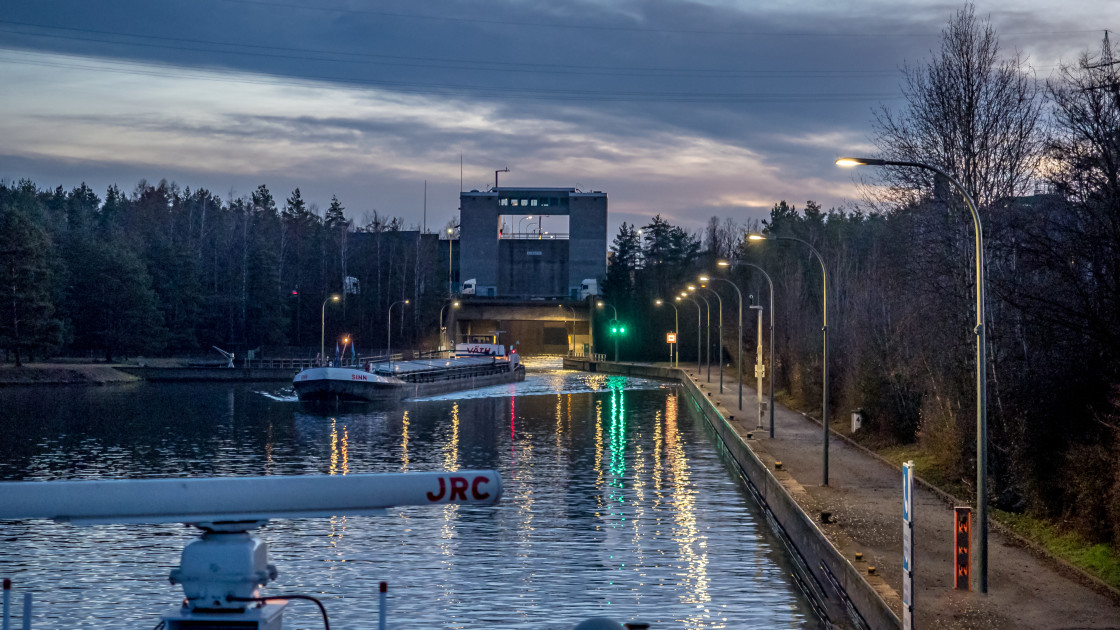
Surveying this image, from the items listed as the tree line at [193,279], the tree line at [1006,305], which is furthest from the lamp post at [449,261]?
the tree line at [1006,305]

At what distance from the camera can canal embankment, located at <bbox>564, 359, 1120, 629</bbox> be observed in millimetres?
14812

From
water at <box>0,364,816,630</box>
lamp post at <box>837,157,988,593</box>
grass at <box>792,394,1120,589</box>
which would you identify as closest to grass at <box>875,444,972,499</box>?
grass at <box>792,394,1120,589</box>

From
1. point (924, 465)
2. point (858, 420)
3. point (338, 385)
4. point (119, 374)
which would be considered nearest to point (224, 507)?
point (924, 465)

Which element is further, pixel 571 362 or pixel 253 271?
pixel 571 362

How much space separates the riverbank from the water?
2976 cm

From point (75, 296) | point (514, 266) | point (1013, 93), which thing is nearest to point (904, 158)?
point (1013, 93)

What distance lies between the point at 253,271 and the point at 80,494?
347 feet

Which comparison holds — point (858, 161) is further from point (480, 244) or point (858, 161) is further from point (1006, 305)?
point (480, 244)

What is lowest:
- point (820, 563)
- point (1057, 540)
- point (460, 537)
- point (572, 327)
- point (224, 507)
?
point (460, 537)

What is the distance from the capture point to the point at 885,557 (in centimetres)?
1877

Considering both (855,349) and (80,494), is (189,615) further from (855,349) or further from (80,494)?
(855,349)

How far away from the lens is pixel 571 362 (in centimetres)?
11712

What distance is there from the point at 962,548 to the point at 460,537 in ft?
38.3

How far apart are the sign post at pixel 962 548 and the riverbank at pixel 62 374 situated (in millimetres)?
75713
